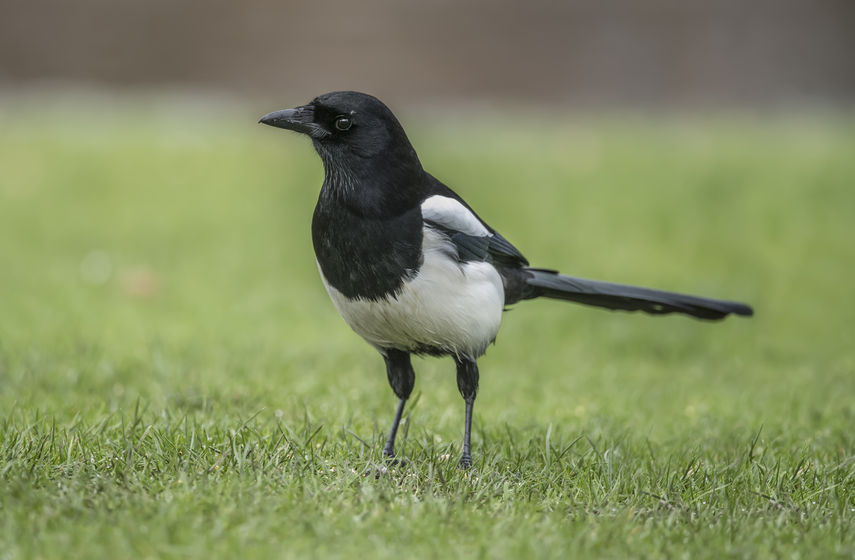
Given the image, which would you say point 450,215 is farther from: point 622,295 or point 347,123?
point 622,295

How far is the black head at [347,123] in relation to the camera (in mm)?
3152

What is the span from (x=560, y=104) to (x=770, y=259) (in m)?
5.68

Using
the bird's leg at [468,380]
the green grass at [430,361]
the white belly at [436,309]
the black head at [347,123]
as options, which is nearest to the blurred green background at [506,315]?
the green grass at [430,361]

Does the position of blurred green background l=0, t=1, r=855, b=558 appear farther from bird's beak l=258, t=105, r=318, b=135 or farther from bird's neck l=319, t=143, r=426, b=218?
bird's beak l=258, t=105, r=318, b=135

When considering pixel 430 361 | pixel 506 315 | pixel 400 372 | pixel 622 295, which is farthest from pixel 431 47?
pixel 400 372

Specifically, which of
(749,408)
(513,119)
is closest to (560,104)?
(513,119)

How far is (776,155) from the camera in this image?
29.8 ft

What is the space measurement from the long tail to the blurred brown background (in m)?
8.68

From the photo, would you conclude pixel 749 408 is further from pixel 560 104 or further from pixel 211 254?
pixel 560 104

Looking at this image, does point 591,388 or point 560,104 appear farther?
point 560,104

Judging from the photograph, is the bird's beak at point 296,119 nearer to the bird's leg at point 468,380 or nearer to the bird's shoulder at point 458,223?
the bird's shoulder at point 458,223

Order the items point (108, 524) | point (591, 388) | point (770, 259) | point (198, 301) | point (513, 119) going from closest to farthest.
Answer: point (108, 524) < point (591, 388) < point (198, 301) < point (770, 259) < point (513, 119)

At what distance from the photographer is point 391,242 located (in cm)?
306

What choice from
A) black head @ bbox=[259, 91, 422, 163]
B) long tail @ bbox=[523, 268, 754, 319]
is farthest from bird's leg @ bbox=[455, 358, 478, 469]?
black head @ bbox=[259, 91, 422, 163]
